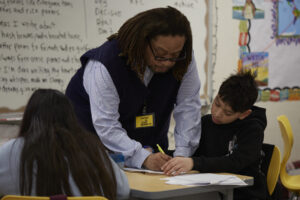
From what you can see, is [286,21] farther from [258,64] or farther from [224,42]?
→ [224,42]

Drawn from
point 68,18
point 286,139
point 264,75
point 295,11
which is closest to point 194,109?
point 286,139

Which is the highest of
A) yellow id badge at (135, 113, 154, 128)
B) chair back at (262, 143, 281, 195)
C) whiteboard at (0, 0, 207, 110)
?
whiteboard at (0, 0, 207, 110)

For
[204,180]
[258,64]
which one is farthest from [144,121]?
[258,64]

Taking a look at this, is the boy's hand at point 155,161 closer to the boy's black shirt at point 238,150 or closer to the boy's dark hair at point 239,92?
the boy's black shirt at point 238,150

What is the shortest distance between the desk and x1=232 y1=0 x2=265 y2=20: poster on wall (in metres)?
2.18

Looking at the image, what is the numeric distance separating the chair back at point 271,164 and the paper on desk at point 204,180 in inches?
18.2

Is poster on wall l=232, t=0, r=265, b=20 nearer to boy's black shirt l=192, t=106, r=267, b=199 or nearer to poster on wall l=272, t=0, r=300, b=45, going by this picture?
poster on wall l=272, t=0, r=300, b=45

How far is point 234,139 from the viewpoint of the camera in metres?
2.02

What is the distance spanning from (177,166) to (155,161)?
0.33ft

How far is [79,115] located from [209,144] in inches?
28.5

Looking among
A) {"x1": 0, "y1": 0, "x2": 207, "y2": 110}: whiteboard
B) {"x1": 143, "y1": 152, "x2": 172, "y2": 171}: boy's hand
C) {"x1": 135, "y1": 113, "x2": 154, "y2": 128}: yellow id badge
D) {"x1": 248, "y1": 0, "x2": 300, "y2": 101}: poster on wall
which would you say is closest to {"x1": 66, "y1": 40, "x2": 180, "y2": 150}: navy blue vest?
{"x1": 135, "y1": 113, "x2": 154, "y2": 128}: yellow id badge

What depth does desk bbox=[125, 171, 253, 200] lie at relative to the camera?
144 cm

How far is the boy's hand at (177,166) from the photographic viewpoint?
1718mm

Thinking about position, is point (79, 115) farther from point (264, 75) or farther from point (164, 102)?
point (264, 75)
